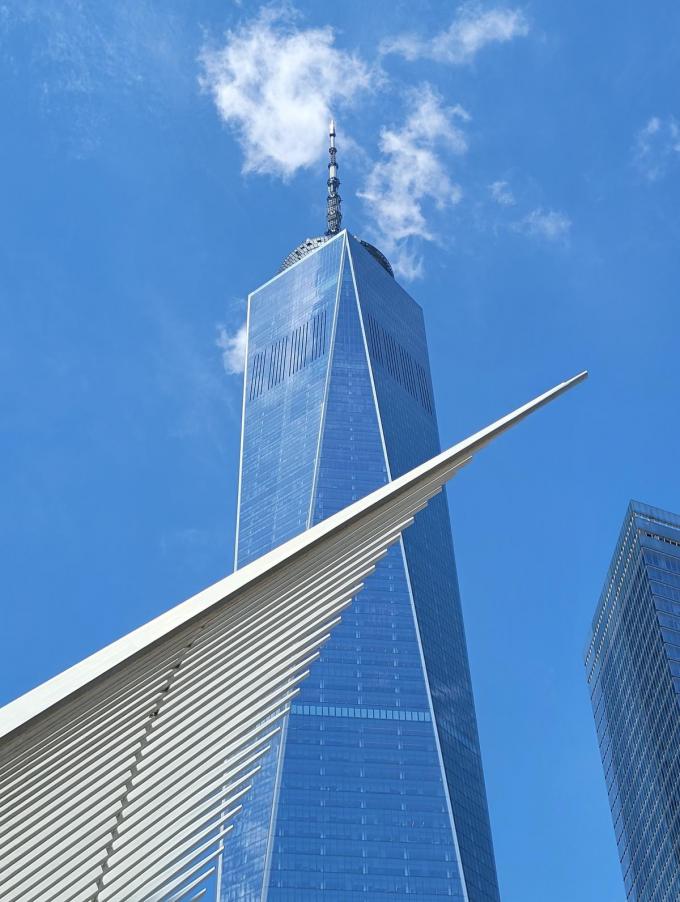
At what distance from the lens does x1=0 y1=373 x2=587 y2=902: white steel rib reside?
39.8 feet

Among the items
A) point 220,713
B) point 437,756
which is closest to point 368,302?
point 437,756

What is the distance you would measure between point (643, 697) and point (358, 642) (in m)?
40.9

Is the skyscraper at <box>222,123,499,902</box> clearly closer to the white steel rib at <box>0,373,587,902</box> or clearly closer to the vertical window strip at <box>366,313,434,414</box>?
the vertical window strip at <box>366,313,434,414</box>

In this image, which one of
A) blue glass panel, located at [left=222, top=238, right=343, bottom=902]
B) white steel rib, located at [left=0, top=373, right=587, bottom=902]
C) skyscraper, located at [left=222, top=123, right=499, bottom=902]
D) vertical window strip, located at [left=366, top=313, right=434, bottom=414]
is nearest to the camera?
white steel rib, located at [left=0, top=373, right=587, bottom=902]

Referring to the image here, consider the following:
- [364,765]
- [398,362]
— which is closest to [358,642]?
[364,765]

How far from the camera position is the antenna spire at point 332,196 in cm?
18612

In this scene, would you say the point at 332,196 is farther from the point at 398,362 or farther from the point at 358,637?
the point at 358,637

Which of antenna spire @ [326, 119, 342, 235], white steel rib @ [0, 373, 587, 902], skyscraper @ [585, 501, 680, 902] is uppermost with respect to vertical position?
antenna spire @ [326, 119, 342, 235]

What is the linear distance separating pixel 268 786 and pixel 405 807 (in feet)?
42.6

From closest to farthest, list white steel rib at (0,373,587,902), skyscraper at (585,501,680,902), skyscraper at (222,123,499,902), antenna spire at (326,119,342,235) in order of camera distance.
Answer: white steel rib at (0,373,587,902) → skyscraper at (585,501,680,902) → skyscraper at (222,123,499,902) → antenna spire at (326,119,342,235)

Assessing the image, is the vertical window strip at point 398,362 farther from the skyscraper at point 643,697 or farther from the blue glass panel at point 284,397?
the skyscraper at point 643,697

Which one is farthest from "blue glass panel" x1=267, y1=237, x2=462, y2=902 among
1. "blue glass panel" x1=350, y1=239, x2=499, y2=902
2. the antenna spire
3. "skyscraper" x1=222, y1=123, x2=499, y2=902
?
the antenna spire

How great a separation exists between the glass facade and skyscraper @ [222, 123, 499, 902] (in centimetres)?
18

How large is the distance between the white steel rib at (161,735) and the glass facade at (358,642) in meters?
99.6
